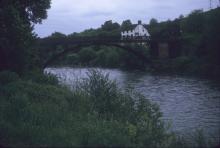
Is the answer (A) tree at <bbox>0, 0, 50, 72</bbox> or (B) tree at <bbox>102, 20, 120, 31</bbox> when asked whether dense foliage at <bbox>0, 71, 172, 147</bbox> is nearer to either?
(A) tree at <bbox>0, 0, 50, 72</bbox>

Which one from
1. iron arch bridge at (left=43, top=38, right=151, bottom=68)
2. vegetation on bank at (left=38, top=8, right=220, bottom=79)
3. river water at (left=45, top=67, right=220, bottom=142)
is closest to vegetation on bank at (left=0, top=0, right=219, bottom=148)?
river water at (left=45, top=67, right=220, bottom=142)

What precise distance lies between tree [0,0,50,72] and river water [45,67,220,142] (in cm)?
175

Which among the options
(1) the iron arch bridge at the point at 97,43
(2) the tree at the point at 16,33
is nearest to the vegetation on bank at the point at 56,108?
(2) the tree at the point at 16,33

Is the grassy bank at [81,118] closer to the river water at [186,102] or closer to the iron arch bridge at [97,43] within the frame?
the river water at [186,102]

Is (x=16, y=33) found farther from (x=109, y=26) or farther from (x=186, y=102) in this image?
(x=109, y=26)

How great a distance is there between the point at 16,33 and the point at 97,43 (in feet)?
99.9

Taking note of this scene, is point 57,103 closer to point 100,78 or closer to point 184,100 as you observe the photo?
point 100,78

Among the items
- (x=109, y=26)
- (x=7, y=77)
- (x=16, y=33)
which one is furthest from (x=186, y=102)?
(x=109, y=26)

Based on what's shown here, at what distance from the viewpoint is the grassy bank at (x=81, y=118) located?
8.01 m

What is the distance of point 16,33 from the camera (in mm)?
19297

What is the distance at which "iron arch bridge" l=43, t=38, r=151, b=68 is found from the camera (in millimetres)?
45375

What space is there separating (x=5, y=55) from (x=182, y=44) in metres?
36.7

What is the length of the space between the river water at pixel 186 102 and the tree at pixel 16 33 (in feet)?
5.73

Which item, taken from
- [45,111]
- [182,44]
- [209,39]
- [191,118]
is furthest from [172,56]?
[45,111]
